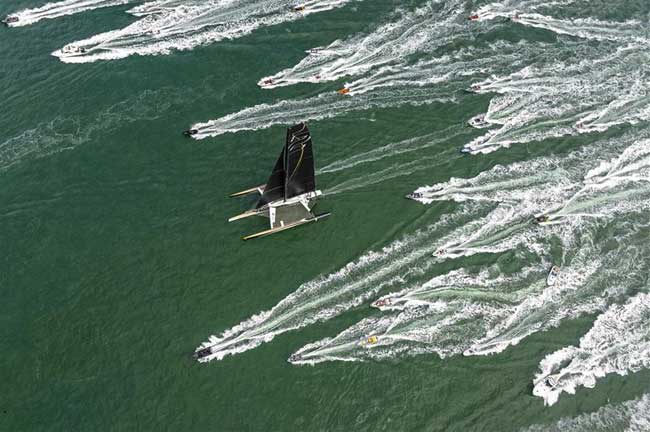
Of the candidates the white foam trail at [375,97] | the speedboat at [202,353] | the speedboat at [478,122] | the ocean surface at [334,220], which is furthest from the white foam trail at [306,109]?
the speedboat at [202,353]

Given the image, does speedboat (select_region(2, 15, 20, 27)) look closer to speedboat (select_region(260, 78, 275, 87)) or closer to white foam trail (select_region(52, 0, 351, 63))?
white foam trail (select_region(52, 0, 351, 63))

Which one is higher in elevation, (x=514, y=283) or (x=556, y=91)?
(x=556, y=91)

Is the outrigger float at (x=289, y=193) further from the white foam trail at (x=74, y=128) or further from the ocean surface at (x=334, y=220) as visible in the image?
the white foam trail at (x=74, y=128)

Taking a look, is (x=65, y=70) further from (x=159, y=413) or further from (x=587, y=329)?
(x=587, y=329)

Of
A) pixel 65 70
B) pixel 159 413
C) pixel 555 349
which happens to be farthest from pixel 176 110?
pixel 555 349

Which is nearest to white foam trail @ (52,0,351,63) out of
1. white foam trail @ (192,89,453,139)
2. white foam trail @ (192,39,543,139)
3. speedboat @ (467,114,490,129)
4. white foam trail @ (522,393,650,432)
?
white foam trail @ (192,89,453,139)

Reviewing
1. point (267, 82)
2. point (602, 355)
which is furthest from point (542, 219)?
point (267, 82)

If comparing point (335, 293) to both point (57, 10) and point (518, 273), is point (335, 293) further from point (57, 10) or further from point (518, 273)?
point (57, 10)
